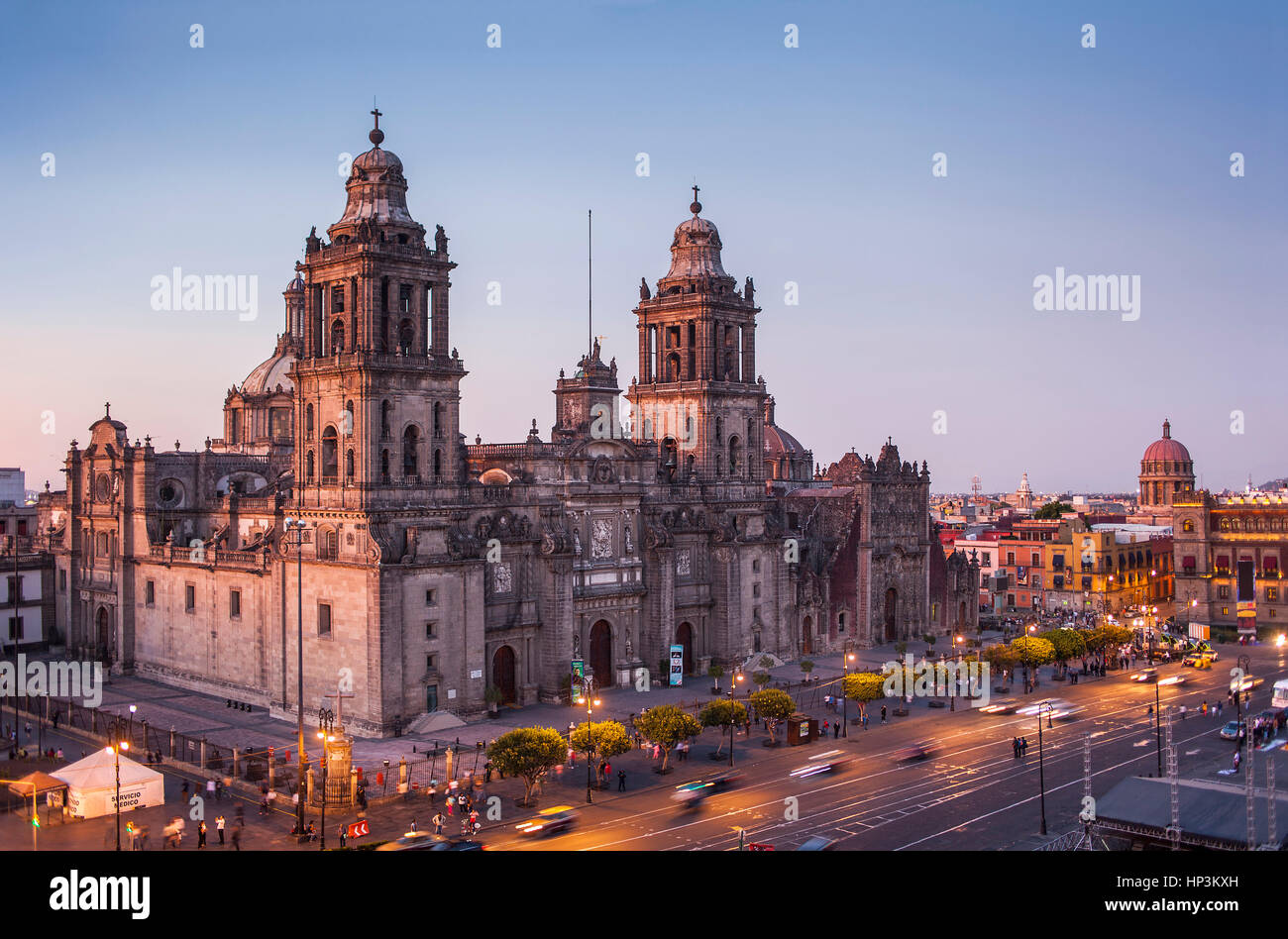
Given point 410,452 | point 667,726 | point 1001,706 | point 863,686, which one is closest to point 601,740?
point 667,726

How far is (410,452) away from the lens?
67.8 m

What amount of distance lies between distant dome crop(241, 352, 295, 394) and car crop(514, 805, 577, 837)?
59191mm

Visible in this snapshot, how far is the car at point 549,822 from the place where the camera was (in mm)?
46375

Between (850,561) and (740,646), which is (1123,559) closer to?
(850,561)

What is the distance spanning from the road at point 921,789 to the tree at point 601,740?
2359 millimetres

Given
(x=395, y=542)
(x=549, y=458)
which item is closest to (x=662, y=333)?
(x=549, y=458)

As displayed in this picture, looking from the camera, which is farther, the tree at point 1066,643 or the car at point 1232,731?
the tree at point 1066,643

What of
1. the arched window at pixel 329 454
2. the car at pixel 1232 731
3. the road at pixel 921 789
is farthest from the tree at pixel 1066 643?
the arched window at pixel 329 454

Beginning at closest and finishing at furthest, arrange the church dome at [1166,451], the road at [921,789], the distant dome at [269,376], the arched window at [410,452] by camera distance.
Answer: the road at [921,789], the arched window at [410,452], the distant dome at [269,376], the church dome at [1166,451]

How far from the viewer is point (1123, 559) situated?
125m

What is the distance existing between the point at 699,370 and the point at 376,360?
29.5 m

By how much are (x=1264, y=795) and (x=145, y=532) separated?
7074 cm

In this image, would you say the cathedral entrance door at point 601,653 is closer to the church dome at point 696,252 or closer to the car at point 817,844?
the church dome at point 696,252

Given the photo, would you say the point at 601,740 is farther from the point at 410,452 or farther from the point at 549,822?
the point at 410,452
